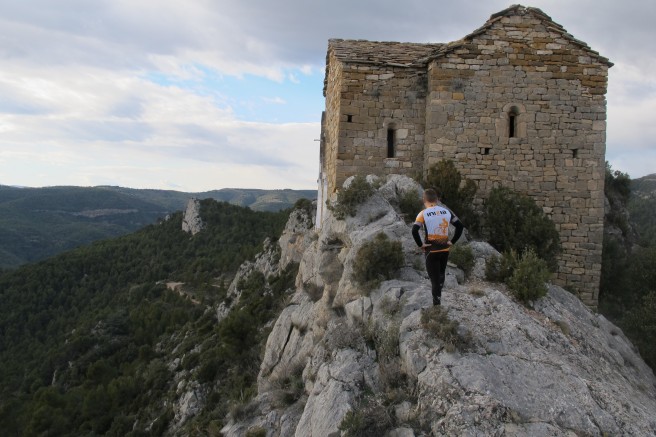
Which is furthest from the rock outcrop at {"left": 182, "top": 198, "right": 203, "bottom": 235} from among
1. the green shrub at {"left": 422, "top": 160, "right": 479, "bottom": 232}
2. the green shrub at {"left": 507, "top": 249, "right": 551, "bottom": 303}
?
the green shrub at {"left": 507, "top": 249, "right": 551, "bottom": 303}

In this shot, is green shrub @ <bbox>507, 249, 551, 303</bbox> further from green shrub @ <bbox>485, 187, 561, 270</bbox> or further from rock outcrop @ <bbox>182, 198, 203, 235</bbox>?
rock outcrop @ <bbox>182, 198, 203, 235</bbox>

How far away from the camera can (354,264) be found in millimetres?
7648

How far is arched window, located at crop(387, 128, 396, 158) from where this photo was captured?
38.1 feet

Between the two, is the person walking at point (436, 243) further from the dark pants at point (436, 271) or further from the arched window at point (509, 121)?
the arched window at point (509, 121)

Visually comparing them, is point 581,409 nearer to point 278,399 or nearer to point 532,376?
point 532,376

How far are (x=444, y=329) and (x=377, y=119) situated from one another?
7031mm

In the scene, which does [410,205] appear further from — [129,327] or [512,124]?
[129,327]

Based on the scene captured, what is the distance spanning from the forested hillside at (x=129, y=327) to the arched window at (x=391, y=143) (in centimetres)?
642

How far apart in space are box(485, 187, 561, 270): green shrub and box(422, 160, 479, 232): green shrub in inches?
16.2

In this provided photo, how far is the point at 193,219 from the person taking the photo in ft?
225

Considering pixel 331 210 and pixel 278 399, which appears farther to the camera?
pixel 331 210

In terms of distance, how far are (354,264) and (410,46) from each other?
744 centimetres

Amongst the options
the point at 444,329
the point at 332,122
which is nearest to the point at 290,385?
the point at 444,329

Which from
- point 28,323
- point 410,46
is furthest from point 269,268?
point 28,323
